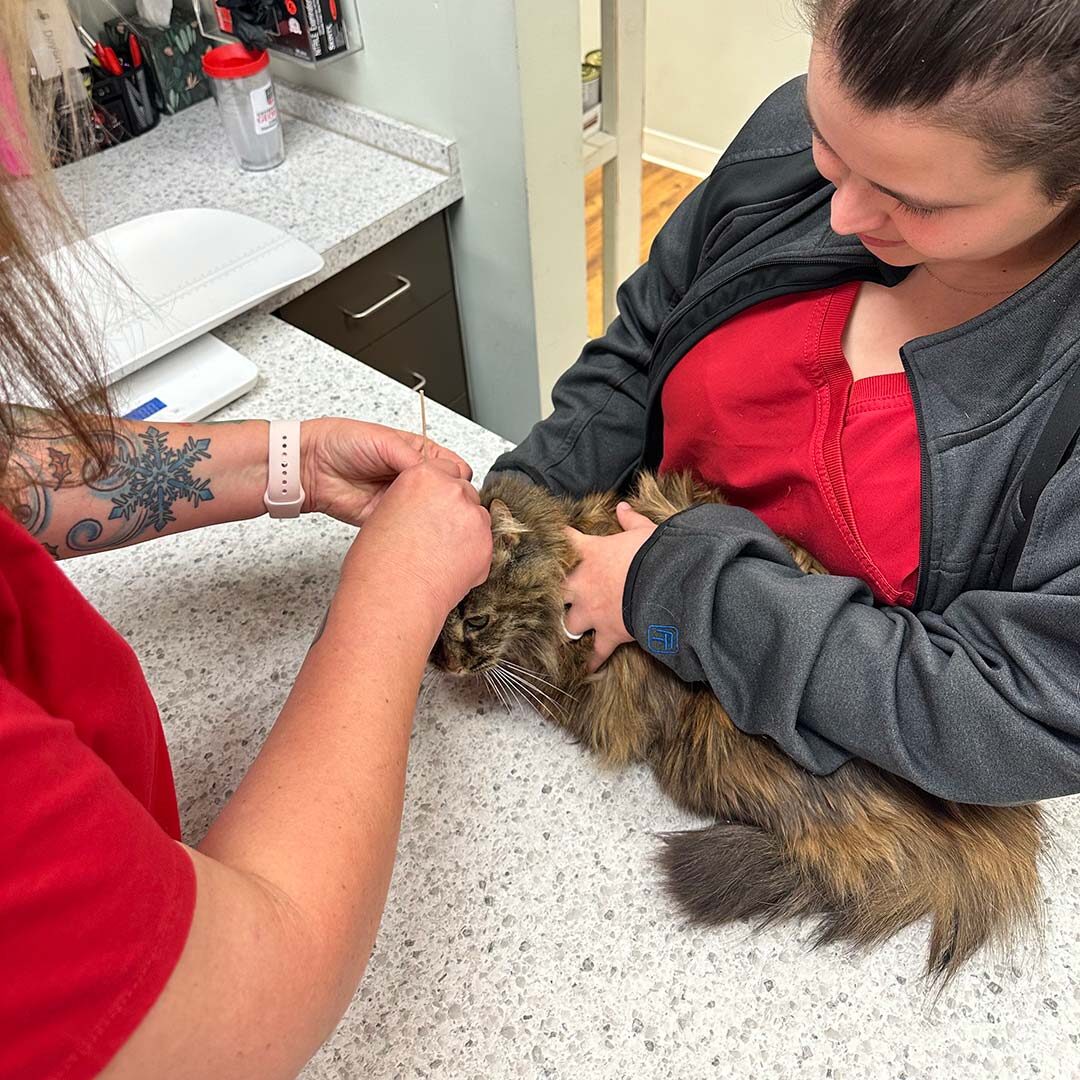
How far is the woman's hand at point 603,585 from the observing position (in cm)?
104

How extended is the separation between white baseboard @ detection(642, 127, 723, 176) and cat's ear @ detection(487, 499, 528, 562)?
337 cm

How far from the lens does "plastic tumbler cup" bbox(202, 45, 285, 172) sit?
6.01 ft

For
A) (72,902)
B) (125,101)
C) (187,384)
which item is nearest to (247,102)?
(125,101)

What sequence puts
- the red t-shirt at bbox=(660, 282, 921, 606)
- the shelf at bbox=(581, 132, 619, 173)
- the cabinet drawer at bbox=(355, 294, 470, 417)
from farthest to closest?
the shelf at bbox=(581, 132, 619, 173) < the cabinet drawer at bbox=(355, 294, 470, 417) < the red t-shirt at bbox=(660, 282, 921, 606)

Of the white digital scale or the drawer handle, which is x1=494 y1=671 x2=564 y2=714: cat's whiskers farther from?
the drawer handle

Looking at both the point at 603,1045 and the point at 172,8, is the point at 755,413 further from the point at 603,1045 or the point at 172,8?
the point at 172,8

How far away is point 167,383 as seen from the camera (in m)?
1.42

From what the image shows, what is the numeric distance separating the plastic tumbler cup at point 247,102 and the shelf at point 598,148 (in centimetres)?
74

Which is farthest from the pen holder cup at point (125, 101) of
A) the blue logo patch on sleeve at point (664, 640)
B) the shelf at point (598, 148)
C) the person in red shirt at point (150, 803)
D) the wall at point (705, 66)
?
the wall at point (705, 66)

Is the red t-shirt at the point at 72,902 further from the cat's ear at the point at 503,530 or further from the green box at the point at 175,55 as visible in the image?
the green box at the point at 175,55

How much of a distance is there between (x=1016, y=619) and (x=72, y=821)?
0.68 meters

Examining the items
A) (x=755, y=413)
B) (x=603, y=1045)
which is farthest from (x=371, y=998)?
(x=755, y=413)

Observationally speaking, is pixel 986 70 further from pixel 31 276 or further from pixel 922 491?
pixel 31 276

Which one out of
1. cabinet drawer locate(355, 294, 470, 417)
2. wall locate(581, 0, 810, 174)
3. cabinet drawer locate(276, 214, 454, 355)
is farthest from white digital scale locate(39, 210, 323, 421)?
wall locate(581, 0, 810, 174)
